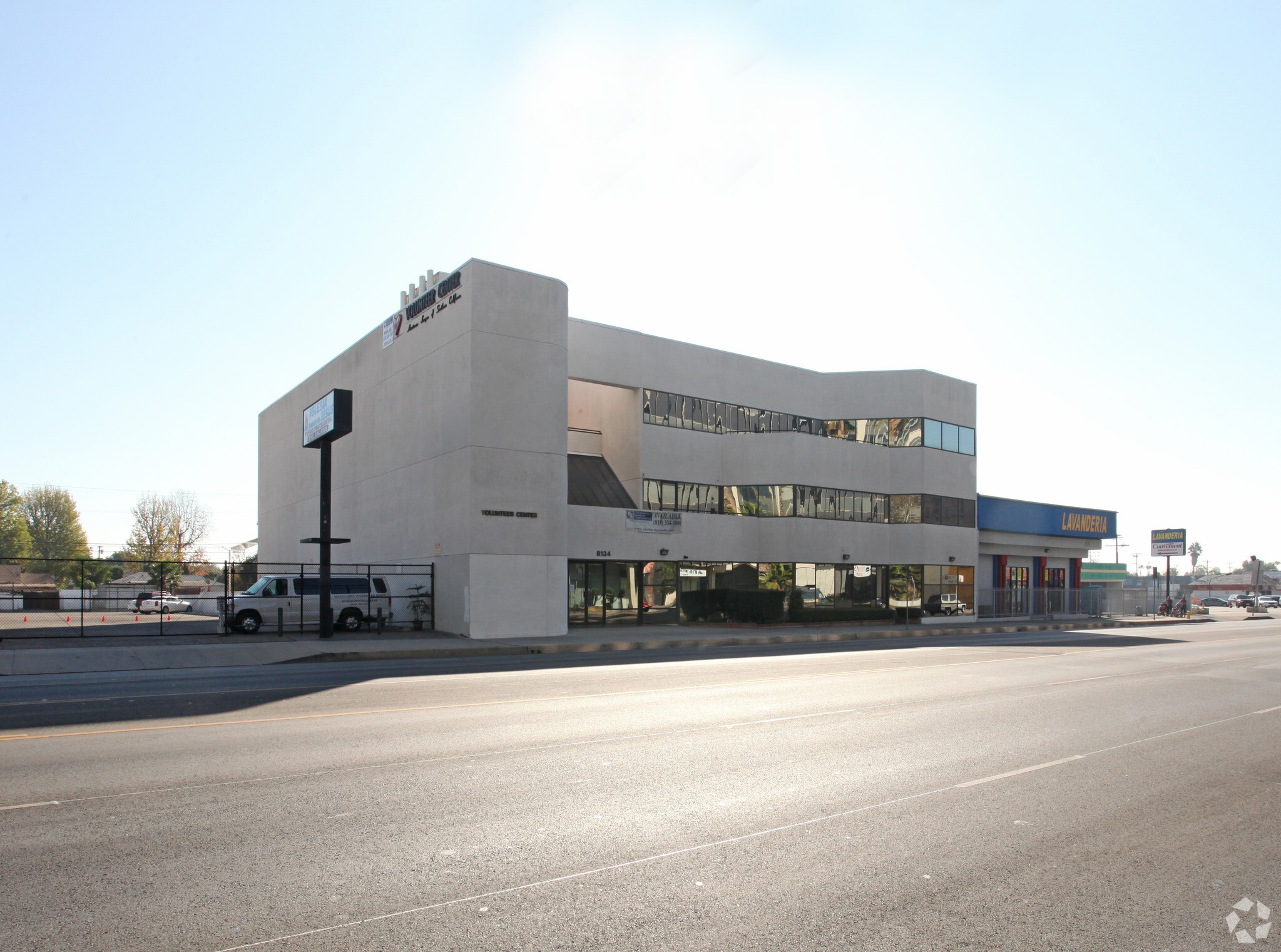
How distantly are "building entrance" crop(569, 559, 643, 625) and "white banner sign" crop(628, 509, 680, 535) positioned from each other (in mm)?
1479

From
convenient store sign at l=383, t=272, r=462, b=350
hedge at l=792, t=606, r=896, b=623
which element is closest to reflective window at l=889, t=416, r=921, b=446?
hedge at l=792, t=606, r=896, b=623

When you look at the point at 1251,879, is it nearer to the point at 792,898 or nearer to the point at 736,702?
the point at 792,898

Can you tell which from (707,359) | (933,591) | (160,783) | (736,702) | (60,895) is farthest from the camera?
(933,591)

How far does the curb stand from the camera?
21828mm

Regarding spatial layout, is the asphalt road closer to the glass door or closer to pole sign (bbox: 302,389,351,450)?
pole sign (bbox: 302,389,351,450)

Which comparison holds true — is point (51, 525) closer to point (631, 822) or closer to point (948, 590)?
point (948, 590)

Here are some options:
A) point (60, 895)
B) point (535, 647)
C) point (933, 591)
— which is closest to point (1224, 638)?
point (933, 591)

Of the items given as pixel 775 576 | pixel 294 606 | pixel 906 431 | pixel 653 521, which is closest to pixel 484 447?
pixel 294 606

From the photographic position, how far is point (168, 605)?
45562 mm

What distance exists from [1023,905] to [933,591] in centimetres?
4157

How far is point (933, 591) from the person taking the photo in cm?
4456

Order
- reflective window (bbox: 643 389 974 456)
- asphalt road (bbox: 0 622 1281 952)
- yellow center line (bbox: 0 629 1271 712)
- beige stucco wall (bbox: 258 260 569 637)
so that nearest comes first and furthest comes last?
asphalt road (bbox: 0 622 1281 952), yellow center line (bbox: 0 629 1271 712), beige stucco wall (bbox: 258 260 569 637), reflective window (bbox: 643 389 974 456)

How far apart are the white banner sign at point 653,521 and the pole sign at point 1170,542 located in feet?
169

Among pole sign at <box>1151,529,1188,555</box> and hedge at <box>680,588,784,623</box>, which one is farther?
pole sign at <box>1151,529,1188,555</box>
